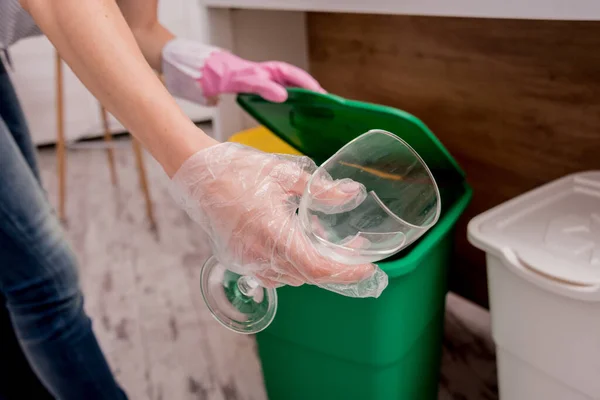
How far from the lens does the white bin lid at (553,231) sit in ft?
1.88

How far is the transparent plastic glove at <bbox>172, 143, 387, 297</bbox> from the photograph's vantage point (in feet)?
1.47

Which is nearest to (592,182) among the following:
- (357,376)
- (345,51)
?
(357,376)

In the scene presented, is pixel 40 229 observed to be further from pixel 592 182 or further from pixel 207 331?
pixel 592 182

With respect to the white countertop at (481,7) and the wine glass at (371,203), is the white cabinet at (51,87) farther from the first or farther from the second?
the wine glass at (371,203)

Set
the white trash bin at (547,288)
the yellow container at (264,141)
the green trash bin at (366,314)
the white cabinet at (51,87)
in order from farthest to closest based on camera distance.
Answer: the white cabinet at (51,87) → the yellow container at (264,141) → the green trash bin at (366,314) → the white trash bin at (547,288)

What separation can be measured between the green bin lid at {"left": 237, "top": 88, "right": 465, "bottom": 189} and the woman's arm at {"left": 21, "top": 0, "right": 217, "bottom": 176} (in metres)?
0.29

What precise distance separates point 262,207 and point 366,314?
314 millimetres

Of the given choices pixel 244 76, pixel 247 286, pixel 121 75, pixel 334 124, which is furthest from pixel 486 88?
pixel 121 75

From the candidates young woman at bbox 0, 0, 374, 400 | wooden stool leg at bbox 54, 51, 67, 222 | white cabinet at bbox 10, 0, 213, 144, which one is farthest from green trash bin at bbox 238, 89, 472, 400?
white cabinet at bbox 10, 0, 213, 144

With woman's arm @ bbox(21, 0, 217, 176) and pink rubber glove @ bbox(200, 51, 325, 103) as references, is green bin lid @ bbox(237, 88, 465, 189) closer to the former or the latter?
pink rubber glove @ bbox(200, 51, 325, 103)

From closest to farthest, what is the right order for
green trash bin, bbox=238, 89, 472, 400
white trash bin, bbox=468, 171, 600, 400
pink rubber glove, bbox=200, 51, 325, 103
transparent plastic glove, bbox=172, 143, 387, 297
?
transparent plastic glove, bbox=172, 143, 387, 297 → white trash bin, bbox=468, 171, 600, 400 → green trash bin, bbox=238, 89, 472, 400 → pink rubber glove, bbox=200, 51, 325, 103

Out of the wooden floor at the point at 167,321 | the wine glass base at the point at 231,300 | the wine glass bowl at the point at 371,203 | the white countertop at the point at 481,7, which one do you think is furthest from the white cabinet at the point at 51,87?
the wine glass bowl at the point at 371,203

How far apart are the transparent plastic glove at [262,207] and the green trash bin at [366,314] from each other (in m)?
0.21

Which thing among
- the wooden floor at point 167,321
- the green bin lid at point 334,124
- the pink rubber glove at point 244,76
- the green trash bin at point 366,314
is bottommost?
the wooden floor at point 167,321
